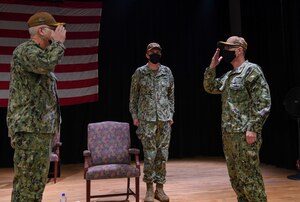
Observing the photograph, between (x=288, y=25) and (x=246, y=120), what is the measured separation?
401 cm

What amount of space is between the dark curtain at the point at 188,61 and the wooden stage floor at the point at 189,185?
0.63 meters

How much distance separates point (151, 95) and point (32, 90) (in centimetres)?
186

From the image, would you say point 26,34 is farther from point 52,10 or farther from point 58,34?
point 58,34

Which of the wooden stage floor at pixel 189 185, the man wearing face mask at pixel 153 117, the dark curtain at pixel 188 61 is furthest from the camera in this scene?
the dark curtain at pixel 188 61

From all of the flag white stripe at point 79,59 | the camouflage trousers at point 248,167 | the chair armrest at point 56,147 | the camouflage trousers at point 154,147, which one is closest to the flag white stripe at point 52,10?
the flag white stripe at point 79,59

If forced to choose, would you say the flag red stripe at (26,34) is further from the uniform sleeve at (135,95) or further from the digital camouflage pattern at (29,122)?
the digital camouflage pattern at (29,122)

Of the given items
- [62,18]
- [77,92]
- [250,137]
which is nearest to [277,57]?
[77,92]

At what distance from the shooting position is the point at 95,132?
414 cm

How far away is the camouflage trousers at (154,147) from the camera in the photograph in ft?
13.0

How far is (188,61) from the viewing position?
8.12 m

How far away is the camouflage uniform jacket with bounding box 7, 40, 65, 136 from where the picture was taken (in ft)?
7.47

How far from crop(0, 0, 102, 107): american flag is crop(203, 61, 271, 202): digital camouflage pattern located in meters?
4.03

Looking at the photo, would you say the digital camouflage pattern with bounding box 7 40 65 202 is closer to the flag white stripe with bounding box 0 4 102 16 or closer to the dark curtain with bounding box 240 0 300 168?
the flag white stripe with bounding box 0 4 102 16

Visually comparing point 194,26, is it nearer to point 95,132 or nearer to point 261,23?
point 261,23
